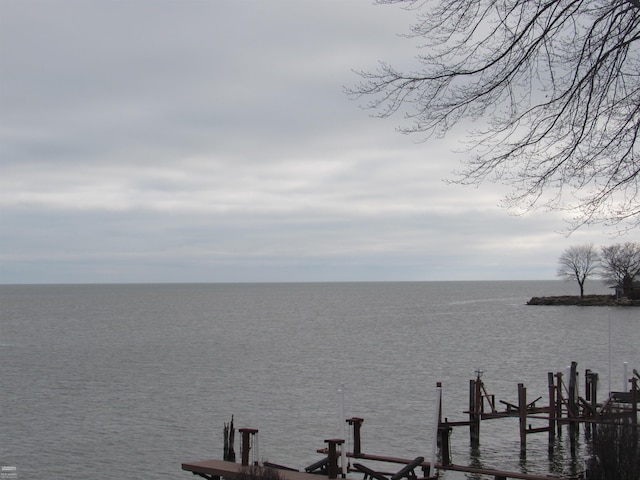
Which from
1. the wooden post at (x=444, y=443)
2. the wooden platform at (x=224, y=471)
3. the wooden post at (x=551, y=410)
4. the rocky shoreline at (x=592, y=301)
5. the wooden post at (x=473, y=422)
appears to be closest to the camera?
the wooden platform at (x=224, y=471)

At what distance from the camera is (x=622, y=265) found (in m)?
138

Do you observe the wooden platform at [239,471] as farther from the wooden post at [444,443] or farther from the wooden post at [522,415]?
the wooden post at [522,415]

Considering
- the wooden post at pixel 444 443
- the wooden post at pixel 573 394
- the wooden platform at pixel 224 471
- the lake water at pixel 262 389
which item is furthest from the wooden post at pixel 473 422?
the wooden platform at pixel 224 471

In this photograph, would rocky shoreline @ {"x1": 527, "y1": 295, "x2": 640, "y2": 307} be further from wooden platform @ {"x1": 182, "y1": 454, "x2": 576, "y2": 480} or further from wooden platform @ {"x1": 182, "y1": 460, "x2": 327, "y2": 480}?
wooden platform @ {"x1": 182, "y1": 460, "x2": 327, "y2": 480}

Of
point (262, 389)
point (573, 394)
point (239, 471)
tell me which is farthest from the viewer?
point (262, 389)

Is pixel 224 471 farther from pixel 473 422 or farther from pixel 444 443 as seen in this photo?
pixel 473 422

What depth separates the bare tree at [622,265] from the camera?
136 m

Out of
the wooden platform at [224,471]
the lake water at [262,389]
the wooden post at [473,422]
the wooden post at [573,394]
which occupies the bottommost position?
the lake water at [262,389]

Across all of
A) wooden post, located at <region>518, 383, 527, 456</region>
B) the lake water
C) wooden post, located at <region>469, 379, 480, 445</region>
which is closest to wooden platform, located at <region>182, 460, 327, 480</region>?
the lake water

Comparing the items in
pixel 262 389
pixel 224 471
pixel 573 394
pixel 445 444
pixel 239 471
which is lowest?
pixel 262 389

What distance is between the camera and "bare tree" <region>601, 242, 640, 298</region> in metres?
136

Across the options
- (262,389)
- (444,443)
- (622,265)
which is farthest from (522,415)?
(622,265)

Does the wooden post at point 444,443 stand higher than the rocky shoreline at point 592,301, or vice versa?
the rocky shoreline at point 592,301

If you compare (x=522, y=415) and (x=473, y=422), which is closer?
(x=522, y=415)
